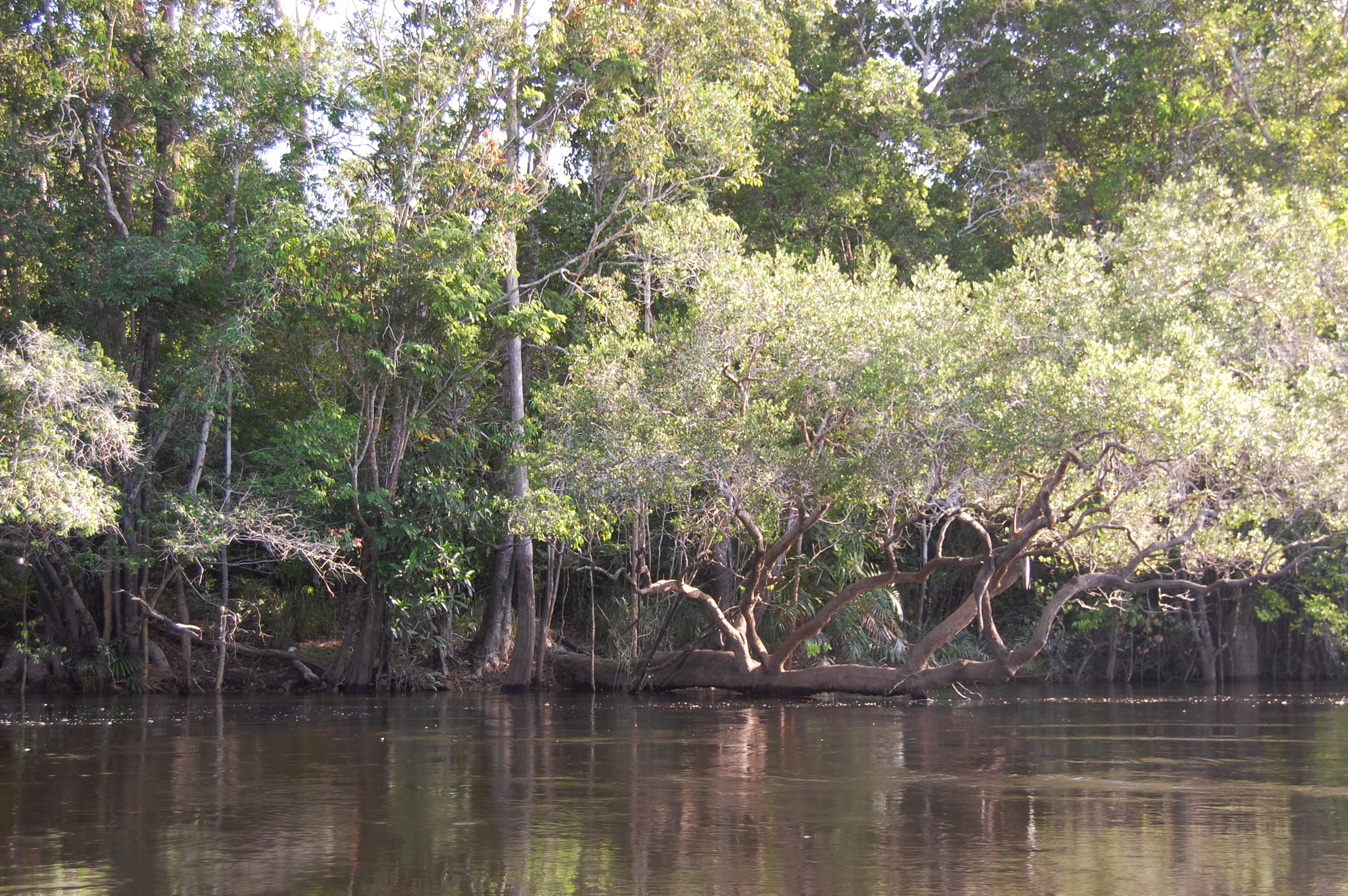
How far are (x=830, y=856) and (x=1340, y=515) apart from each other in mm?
13833

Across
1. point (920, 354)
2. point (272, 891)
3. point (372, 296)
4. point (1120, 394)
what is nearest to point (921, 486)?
point (920, 354)

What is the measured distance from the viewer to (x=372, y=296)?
20562mm

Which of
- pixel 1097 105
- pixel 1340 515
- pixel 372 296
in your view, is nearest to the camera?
pixel 1340 515

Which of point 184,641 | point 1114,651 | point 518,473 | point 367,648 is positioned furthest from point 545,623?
point 1114,651

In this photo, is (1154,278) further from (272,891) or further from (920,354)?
(272,891)

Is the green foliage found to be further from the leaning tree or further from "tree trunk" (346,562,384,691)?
the leaning tree

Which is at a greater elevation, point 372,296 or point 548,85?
point 548,85

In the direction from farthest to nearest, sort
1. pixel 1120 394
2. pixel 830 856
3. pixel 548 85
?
pixel 548 85 < pixel 1120 394 < pixel 830 856

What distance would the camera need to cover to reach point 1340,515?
1766 cm

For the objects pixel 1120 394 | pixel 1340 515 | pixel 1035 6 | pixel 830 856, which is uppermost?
pixel 1035 6

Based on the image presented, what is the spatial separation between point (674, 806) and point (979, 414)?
8.94 metres

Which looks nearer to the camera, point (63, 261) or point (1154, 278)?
point (1154, 278)

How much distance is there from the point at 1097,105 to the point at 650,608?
48.1 ft

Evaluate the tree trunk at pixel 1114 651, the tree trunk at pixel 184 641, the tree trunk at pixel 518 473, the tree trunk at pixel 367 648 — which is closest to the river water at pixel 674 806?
the tree trunk at pixel 184 641
